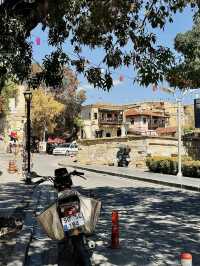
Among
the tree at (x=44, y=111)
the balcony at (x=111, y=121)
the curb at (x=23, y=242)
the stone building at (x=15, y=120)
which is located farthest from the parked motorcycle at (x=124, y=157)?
the balcony at (x=111, y=121)

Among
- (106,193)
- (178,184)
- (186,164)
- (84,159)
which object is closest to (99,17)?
(106,193)

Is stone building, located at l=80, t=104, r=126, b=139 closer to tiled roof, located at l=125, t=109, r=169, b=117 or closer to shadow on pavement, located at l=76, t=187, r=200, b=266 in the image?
tiled roof, located at l=125, t=109, r=169, b=117

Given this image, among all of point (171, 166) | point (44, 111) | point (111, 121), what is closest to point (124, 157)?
point (171, 166)

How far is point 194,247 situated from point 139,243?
1060mm

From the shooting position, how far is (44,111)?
83.1m

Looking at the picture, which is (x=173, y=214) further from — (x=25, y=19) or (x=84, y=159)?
(x=84, y=159)

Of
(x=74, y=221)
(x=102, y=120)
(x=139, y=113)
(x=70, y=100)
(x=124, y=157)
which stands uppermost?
(x=70, y=100)

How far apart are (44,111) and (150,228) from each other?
233ft

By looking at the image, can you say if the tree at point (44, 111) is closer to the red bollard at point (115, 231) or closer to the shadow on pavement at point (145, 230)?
the shadow on pavement at point (145, 230)

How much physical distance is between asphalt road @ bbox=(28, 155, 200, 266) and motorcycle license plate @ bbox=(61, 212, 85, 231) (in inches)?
57.8

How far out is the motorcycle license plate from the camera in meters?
7.61

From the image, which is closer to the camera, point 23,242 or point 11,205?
point 23,242

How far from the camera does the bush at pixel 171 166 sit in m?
31.1

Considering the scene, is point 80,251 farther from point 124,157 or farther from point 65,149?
point 65,149
